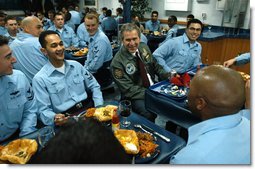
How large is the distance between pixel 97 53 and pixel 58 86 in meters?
1.40

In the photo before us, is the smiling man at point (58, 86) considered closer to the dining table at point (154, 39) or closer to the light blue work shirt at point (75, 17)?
the dining table at point (154, 39)

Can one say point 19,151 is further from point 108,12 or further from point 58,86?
point 108,12

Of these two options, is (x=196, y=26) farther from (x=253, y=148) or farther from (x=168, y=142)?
(x=253, y=148)

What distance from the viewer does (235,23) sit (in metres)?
5.11

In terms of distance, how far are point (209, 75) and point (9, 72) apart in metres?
1.54

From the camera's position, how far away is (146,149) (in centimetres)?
124

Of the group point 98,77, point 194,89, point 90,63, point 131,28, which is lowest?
point 98,77

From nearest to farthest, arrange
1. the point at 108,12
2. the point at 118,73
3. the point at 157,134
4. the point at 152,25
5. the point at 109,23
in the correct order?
the point at 157,134 → the point at 118,73 → the point at 108,12 → the point at 109,23 → the point at 152,25

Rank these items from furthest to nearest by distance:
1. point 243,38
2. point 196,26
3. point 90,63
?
point 243,38, point 90,63, point 196,26

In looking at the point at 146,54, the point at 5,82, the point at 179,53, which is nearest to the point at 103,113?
the point at 5,82

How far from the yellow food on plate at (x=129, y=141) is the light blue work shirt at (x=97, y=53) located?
210cm

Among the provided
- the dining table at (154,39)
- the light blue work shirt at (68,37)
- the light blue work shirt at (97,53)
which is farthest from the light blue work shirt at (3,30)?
the dining table at (154,39)

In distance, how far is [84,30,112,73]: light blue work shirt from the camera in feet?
10.9

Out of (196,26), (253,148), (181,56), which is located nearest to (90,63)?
(181,56)
